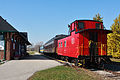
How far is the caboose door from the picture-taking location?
10.9 meters

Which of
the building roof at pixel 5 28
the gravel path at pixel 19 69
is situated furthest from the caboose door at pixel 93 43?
the building roof at pixel 5 28

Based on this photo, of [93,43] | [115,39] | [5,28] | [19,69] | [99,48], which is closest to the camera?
[19,69]

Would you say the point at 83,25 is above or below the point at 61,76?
above

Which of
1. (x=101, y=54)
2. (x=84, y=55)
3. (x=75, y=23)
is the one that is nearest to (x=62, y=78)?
(x=84, y=55)

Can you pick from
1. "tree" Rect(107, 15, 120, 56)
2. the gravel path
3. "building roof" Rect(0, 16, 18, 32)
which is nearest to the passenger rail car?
the gravel path

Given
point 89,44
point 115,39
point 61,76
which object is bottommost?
point 61,76

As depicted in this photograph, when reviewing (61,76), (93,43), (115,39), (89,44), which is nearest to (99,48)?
(93,43)

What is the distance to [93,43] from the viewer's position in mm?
10977

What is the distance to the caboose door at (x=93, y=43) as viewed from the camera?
10.9 meters

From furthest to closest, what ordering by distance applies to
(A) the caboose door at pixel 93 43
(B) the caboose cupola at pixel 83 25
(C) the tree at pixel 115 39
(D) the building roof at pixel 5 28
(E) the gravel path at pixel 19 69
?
(C) the tree at pixel 115 39, (D) the building roof at pixel 5 28, (B) the caboose cupola at pixel 83 25, (A) the caboose door at pixel 93 43, (E) the gravel path at pixel 19 69

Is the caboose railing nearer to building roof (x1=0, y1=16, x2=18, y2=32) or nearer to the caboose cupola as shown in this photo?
the caboose cupola

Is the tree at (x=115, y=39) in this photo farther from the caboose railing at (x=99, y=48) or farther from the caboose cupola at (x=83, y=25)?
the caboose railing at (x=99, y=48)

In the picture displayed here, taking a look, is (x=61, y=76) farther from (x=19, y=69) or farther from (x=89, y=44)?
(x=89, y=44)

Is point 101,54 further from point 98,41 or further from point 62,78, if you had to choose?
point 62,78
